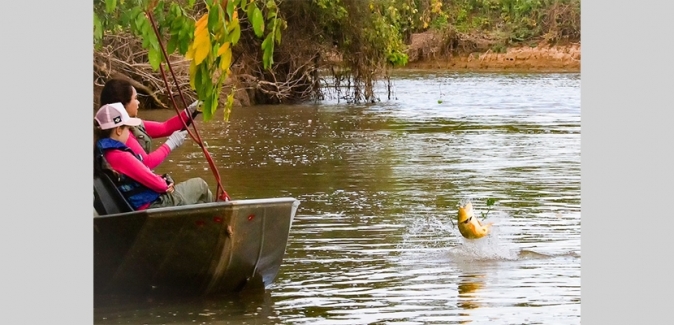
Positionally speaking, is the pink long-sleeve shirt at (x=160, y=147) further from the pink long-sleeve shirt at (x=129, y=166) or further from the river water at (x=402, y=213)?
the river water at (x=402, y=213)

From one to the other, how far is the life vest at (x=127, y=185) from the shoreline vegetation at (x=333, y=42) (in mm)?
9956

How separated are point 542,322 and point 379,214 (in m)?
3.68

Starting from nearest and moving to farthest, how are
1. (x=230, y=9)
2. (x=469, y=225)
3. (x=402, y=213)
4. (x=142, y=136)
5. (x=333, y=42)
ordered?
(x=230, y=9) < (x=142, y=136) < (x=469, y=225) < (x=402, y=213) < (x=333, y=42)

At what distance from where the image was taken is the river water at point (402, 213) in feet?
22.1

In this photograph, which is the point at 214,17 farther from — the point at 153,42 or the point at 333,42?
the point at 333,42

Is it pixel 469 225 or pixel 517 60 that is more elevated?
pixel 469 225

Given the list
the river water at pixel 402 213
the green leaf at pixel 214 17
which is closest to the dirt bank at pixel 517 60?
the river water at pixel 402 213

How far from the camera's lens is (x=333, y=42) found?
24.7 meters

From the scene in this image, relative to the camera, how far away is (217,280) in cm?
678

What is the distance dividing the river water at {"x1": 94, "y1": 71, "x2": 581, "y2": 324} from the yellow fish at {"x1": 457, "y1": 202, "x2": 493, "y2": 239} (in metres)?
0.10

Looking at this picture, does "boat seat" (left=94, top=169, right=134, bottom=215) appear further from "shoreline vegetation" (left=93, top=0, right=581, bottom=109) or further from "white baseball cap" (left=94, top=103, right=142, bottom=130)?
"shoreline vegetation" (left=93, top=0, right=581, bottom=109)

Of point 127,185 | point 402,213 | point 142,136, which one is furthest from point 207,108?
point 402,213

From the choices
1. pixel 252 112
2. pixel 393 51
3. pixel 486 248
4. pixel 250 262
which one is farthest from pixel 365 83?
pixel 250 262

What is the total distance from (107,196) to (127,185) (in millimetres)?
123
